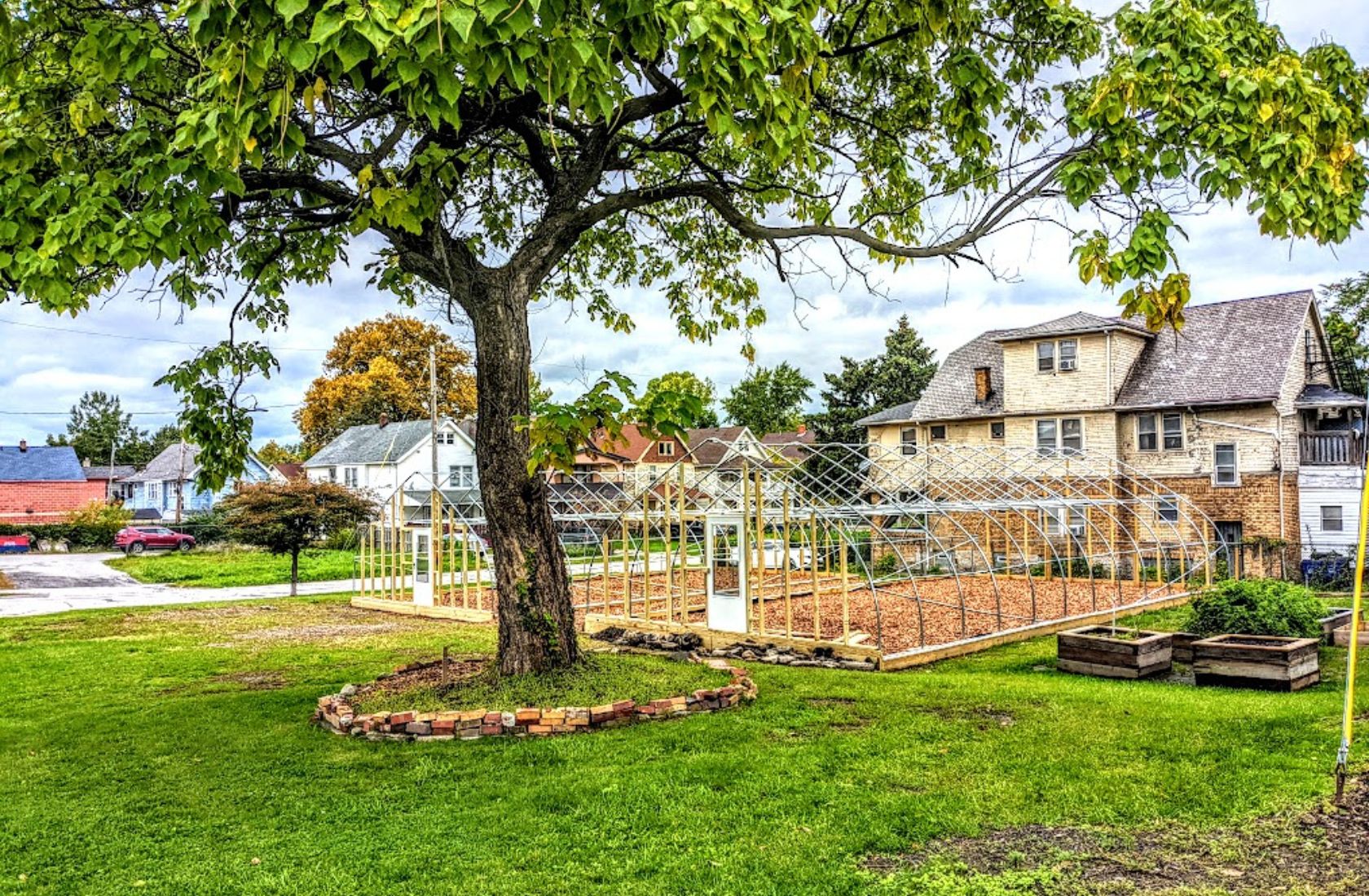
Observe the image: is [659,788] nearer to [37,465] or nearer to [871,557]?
[871,557]

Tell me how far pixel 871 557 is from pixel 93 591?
2139 cm

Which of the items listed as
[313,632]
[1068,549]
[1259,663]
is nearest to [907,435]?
[1068,549]

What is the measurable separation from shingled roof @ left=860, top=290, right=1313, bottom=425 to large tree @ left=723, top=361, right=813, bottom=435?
65.8 ft

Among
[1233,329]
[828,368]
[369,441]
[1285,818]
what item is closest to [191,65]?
[1285,818]

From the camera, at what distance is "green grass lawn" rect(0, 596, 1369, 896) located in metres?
4.83

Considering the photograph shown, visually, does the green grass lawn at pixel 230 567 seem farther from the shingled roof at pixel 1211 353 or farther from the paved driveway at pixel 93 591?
the shingled roof at pixel 1211 353

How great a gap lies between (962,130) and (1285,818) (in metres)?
4.96

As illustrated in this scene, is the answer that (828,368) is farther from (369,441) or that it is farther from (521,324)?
(521,324)

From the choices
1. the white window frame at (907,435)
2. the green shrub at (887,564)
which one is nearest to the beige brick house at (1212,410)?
the white window frame at (907,435)

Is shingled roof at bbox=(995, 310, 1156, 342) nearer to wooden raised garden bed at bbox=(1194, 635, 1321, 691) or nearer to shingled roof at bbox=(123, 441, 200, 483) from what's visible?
wooden raised garden bed at bbox=(1194, 635, 1321, 691)

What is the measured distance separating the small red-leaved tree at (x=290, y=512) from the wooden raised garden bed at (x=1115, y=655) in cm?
1641

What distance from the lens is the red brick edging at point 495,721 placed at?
765 centimetres

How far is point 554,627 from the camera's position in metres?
8.41

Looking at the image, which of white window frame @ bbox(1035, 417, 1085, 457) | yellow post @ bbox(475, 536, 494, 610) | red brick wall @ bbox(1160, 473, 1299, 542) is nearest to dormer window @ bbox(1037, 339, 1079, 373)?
white window frame @ bbox(1035, 417, 1085, 457)
